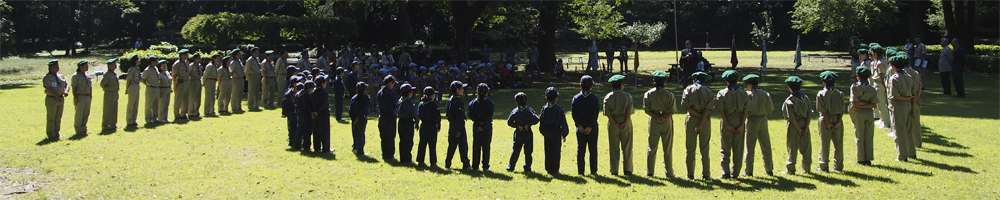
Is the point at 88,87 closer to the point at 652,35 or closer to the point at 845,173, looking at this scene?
the point at 845,173

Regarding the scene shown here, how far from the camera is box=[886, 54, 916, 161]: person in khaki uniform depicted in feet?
35.7

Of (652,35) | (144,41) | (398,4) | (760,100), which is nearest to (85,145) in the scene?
(760,100)

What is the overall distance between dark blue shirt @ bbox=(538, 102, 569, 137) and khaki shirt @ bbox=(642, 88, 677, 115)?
1.05 metres

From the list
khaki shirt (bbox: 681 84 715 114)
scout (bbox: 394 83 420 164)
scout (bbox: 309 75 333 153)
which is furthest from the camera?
scout (bbox: 309 75 333 153)

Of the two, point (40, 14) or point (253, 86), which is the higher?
point (40, 14)

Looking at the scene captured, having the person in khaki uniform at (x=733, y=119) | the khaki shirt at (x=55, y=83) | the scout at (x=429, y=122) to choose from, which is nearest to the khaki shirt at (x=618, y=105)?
the person in khaki uniform at (x=733, y=119)

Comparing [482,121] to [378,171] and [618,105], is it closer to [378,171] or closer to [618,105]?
[378,171]

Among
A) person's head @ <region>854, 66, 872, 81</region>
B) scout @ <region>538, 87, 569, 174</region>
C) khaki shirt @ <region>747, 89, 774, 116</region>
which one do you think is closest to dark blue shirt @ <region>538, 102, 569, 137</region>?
scout @ <region>538, 87, 569, 174</region>

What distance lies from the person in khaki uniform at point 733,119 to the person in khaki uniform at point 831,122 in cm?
125

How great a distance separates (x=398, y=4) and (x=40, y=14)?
42341 mm

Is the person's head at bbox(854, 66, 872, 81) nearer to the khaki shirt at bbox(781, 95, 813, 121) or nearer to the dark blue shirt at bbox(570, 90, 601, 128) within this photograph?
the khaki shirt at bbox(781, 95, 813, 121)

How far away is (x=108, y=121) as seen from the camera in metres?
15.1

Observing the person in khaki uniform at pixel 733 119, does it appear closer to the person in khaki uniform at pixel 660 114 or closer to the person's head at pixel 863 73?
the person in khaki uniform at pixel 660 114

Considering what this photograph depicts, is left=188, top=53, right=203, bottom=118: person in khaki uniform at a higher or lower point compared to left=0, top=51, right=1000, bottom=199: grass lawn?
higher
